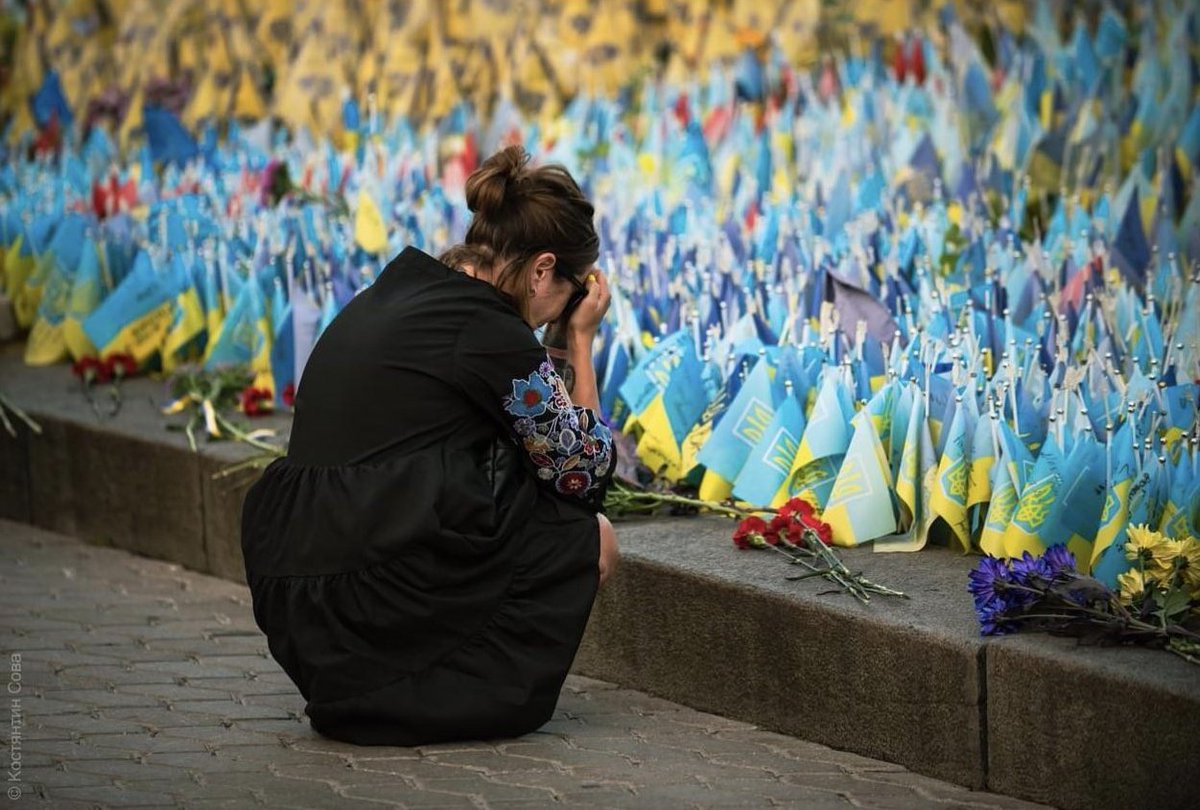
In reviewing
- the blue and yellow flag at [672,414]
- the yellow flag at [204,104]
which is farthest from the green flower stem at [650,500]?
the yellow flag at [204,104]

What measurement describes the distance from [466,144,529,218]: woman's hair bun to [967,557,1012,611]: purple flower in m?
1.10

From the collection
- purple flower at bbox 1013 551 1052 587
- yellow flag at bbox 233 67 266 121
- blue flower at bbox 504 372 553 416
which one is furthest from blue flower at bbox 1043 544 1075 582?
yellow flag at bbox 233 67 266 121

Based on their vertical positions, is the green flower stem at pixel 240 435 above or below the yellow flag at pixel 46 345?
above

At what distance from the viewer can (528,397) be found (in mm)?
3648

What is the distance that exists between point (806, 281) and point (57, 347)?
8.74 feet

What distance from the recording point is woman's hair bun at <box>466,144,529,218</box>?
3715 mm

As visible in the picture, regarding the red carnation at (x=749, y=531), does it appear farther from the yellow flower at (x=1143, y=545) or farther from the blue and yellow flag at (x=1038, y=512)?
the yellow flower at (x=1143, y=545)

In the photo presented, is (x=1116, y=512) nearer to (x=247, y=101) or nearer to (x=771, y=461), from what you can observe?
(x=771, y=461)

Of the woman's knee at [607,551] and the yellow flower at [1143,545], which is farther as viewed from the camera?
the woman's knee at [607,551]

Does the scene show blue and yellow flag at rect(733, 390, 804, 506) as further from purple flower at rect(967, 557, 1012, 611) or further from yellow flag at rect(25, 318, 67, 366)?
yellow flag at rect(25, 318, 67, 366)

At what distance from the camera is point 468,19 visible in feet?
33.7

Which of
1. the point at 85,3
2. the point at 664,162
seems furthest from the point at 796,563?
the point at 85,3

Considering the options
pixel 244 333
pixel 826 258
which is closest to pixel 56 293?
pixel 244 333

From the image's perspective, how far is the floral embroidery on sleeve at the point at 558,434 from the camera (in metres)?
3.65
